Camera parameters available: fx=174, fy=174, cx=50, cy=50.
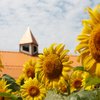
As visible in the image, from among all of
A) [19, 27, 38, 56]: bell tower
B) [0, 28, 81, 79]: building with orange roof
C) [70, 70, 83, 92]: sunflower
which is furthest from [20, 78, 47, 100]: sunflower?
[19, 27, 38, 56]: bell tower

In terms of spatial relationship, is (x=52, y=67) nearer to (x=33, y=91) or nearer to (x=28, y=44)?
(x=33, y=91)

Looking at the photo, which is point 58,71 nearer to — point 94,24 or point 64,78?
point 64,78

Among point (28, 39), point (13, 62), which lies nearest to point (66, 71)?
point (13, 62)

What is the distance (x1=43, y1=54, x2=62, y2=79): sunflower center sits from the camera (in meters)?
2.16

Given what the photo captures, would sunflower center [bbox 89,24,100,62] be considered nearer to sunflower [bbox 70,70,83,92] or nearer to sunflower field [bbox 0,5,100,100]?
sunflower field [bbox 0,5,100,100]

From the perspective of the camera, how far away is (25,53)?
24.7 m

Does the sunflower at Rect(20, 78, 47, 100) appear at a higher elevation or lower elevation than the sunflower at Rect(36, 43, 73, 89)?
lower

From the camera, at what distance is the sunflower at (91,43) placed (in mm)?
1300

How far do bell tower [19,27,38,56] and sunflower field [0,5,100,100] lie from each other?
20.0 m

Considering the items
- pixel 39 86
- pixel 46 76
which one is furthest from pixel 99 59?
pixel 39 86

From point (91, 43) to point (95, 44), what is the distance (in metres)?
0.03

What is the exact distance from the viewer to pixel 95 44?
1.33 metres

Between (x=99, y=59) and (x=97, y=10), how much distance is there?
15.4 inches

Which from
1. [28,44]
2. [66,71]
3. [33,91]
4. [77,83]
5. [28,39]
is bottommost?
[33,91]
